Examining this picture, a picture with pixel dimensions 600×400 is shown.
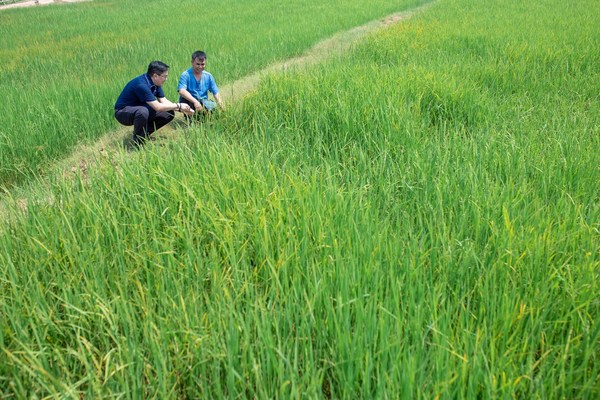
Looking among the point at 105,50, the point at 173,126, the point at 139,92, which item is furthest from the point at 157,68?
the point at 105,50

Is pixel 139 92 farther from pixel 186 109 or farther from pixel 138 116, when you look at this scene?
pixel 186 109

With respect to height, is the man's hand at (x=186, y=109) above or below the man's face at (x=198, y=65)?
below

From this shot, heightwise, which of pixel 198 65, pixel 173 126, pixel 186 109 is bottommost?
pixel 173 126

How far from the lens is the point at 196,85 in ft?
15.1

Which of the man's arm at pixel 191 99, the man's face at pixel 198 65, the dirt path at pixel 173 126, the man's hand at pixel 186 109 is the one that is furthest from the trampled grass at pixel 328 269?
the man's face at pixel 198 65

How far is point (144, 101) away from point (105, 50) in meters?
4.38

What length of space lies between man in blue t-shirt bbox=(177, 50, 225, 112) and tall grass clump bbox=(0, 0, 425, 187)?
83 centimetres

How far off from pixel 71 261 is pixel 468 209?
63.0 inches

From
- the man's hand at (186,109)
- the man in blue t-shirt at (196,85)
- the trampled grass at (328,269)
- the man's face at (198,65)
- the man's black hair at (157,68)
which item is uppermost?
the man's black hair at (157,68)

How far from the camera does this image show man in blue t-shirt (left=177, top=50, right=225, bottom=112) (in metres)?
4.38

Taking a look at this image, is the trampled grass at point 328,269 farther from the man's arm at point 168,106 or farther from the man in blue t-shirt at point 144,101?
the man in blue t-shirt at point 144,101

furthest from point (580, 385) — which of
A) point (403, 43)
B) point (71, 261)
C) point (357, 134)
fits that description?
point (403, 43)

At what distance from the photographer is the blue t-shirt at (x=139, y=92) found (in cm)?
412

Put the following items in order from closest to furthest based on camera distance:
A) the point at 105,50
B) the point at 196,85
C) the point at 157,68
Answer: the point at 157,68
the point at 196,85
the point at 105,50
